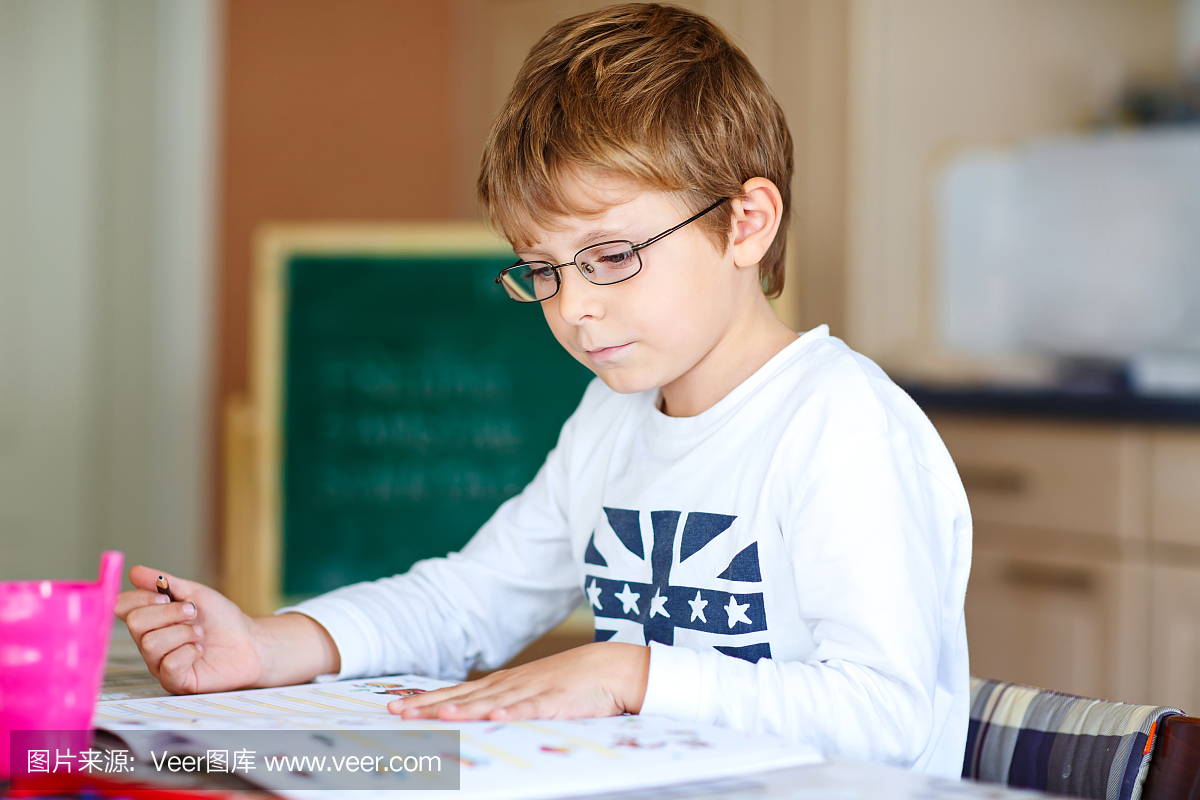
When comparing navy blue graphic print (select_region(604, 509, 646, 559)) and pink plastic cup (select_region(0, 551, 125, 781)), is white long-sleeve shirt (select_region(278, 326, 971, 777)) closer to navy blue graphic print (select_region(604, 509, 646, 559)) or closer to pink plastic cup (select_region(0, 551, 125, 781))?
Result: navy blue graphic print (select_region(604, 509, 646, 559))

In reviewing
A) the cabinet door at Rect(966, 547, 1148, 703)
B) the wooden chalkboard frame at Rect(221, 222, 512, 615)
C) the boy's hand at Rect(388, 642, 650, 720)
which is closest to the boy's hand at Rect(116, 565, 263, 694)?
the boy's hand at Rect(388, 642, 650, 720)

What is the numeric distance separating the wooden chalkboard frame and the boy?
121cm

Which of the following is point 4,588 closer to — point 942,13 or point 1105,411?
point 1105,411

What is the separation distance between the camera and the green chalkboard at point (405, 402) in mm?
2135

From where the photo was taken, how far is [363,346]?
85.4 inches

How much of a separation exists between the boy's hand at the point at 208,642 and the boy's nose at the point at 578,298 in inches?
11.0

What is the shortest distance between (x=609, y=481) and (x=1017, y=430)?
3.88ft

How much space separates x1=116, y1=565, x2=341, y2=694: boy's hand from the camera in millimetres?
754

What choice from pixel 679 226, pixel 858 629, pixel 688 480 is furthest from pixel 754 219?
pixel 858 629

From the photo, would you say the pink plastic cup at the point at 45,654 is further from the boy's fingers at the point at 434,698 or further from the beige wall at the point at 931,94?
the beige wall at the point at 931,94

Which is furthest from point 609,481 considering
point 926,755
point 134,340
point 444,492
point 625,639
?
point 134,340

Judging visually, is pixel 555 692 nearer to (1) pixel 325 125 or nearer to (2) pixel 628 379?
(2) pixel 628 379

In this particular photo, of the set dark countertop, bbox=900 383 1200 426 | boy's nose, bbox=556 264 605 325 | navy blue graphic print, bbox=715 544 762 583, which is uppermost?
boy's nose, bbox=556 264 605 325

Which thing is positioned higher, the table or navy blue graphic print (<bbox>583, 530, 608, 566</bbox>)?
navy blue graphic print (<bbox>583, 530, 608, 566</bbox>)
